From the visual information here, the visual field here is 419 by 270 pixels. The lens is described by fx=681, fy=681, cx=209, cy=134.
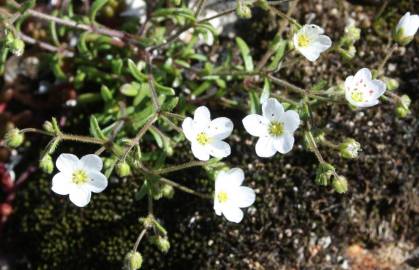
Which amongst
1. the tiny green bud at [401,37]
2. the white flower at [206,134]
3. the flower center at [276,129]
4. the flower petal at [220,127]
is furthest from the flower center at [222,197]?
the tiny green bud at [401,37]

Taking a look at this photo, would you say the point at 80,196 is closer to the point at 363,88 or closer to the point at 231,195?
the point at 231,195

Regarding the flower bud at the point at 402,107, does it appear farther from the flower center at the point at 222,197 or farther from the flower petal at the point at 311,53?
the flower center at the point at 222,197

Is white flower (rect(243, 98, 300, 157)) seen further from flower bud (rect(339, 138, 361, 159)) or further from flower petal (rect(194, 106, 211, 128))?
flower bud (rect(339, 138, 361, 159))

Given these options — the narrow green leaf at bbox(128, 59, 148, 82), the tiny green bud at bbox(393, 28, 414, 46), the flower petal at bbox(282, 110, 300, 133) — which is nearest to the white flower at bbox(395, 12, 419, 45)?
the tiny green bud at bbox(393, 28, 414, 46)

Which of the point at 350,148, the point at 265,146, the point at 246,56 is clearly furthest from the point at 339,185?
the point at 246,56

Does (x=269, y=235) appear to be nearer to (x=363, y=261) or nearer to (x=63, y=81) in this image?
(x=363, y=261)

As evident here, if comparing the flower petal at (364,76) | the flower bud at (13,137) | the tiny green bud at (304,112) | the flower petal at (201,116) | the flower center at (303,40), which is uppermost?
the flower center at (303,40)

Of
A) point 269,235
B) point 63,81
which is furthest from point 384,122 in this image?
point 63,81
